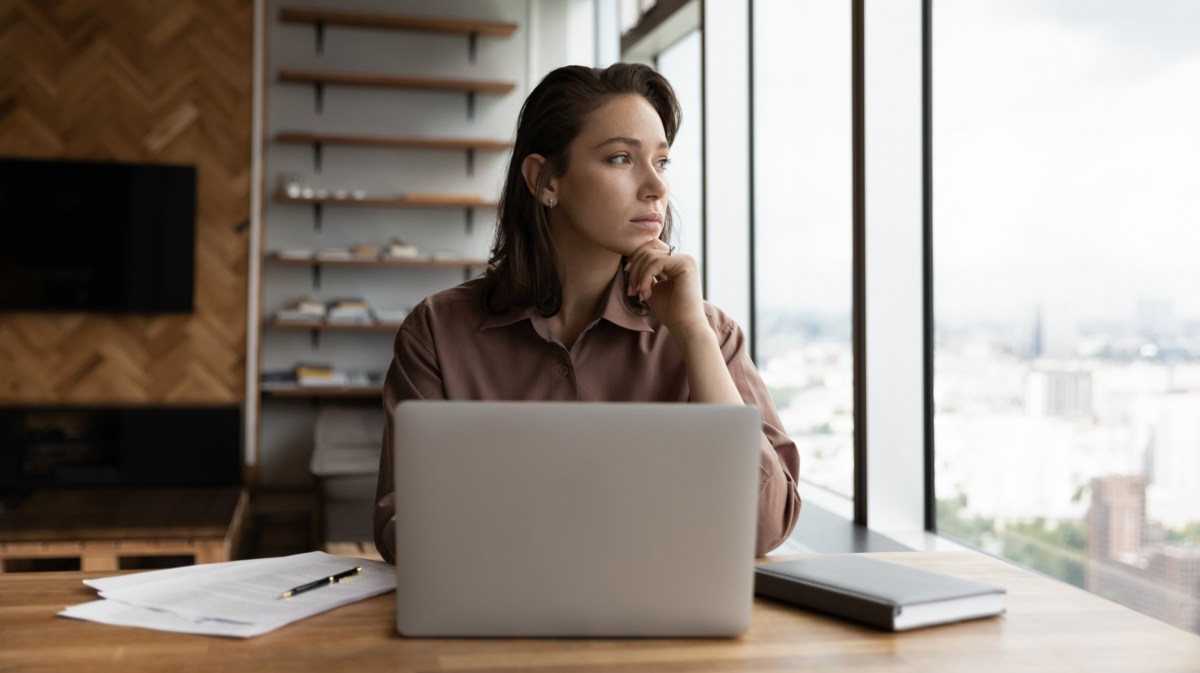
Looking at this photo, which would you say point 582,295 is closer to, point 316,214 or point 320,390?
point 320,390

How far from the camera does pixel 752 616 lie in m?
1.05

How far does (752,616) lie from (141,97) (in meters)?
5.10

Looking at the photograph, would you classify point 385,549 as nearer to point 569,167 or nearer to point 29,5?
point 569,167

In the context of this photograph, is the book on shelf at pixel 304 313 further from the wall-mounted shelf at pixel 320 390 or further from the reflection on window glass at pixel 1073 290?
the reflection on window glass at pixel 1073 290

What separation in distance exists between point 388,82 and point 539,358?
162 inches

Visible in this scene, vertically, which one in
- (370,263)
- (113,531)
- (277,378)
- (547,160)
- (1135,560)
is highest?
(370,263)

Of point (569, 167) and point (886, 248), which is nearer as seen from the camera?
point (569, 167)

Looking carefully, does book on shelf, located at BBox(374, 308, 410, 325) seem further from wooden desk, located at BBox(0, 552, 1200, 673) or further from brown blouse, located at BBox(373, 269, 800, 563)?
wooden desk, located at BBox(0, 552, 1200, 673)

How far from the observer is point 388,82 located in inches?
214

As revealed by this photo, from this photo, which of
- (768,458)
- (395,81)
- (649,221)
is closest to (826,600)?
(768,458)

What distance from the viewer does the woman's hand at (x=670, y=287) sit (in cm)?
151

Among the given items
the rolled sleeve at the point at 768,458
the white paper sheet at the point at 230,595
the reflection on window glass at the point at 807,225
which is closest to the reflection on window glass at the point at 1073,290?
the reflection on window glass at the point at 807,225

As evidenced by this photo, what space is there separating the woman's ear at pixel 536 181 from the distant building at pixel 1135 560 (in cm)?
123

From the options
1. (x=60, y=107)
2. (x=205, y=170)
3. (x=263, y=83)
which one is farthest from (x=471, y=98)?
(x=60, y=107)
